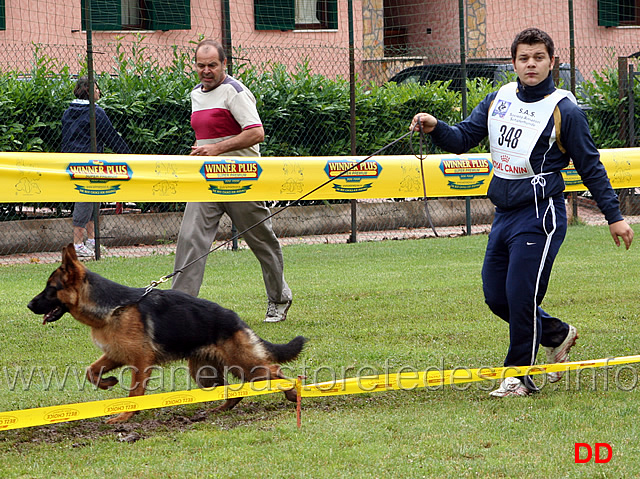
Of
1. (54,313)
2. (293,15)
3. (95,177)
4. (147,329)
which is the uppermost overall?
(293,15)

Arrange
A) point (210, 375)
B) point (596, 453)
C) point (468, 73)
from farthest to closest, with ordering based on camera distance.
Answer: point (468, 73)
point (210, 375)
point (596, 453)

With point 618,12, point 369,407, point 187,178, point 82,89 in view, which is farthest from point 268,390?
point 618,12

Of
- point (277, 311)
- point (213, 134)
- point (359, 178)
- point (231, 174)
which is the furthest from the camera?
point (359, 178)

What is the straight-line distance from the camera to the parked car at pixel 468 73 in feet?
48.0

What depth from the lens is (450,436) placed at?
417cm

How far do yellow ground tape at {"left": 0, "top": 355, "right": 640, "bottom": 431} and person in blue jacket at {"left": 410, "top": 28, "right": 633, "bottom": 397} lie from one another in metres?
0.21

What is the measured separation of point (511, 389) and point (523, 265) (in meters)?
0.74

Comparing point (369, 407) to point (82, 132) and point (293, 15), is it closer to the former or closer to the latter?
point (82, 132)

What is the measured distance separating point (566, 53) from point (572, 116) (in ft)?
36.1

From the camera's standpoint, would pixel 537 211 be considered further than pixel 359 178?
No

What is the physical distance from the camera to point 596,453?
12.6 feet

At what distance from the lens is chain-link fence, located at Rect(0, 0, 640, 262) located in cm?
1205

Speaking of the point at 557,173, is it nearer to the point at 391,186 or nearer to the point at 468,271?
the point at 468,271

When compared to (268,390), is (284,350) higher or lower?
higher
